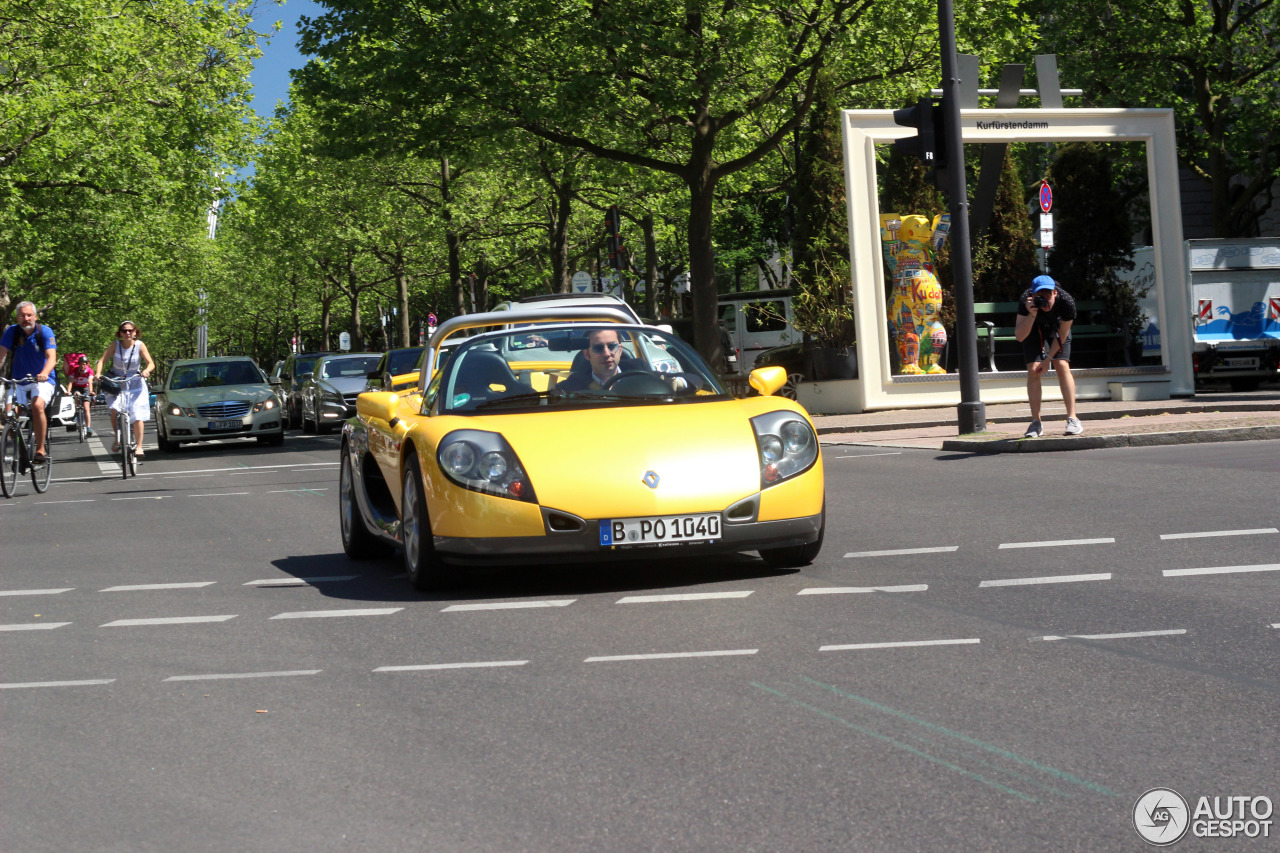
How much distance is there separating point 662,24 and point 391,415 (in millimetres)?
16958

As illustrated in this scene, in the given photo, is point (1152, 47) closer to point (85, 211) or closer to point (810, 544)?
point (85, 211)

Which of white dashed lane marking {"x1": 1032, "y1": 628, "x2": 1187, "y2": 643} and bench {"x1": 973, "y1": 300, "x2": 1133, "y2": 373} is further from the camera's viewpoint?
bench {"x1": 973, "y1": 300, "x2": 1133, "y2": 373}

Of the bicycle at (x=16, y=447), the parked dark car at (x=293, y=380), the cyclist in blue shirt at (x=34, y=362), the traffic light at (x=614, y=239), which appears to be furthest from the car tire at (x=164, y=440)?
the traffic light at (x=614, y=239)

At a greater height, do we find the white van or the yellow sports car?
the white van

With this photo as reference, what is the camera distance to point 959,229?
16516 mm

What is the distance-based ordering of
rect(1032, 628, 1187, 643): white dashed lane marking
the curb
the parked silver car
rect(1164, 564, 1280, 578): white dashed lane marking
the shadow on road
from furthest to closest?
the parked silver car → the curb → the shadow on road → rect(1164, 564, 1280, 578): white dashed lane marking → rect(1032, 628, 1187, 643): white dashed lane marking

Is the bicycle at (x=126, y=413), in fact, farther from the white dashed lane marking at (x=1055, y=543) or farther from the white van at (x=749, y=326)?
the white van at (x=749, y=326)

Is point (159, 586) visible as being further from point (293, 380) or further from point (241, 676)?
point (293, 380)

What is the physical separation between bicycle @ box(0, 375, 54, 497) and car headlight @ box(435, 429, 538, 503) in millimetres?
10501

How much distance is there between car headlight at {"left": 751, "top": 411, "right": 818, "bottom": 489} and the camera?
7.52 m

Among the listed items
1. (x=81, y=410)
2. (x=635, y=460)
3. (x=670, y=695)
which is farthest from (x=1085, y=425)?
(x=81, y=410)

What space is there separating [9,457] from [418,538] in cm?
1053

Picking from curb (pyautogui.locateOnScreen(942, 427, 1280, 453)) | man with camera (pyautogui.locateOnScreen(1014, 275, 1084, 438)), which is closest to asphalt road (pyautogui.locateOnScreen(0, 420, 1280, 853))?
curb (pyautogui.locateOnScreen(942, 427, 1280, 453))

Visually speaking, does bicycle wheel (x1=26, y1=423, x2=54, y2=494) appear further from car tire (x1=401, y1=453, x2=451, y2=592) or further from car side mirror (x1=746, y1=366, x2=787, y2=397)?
car side mirror (x1=746, y1=366, x2=787, y2=397)
